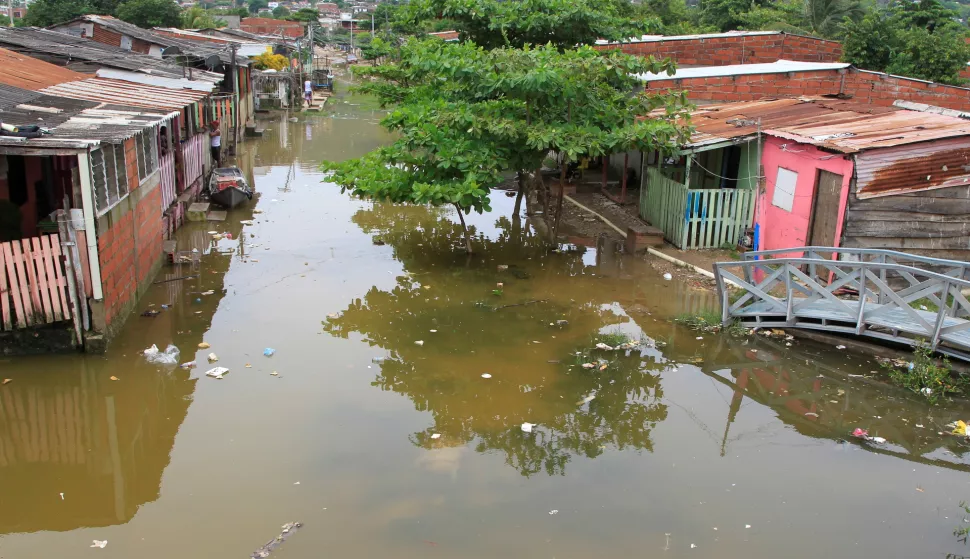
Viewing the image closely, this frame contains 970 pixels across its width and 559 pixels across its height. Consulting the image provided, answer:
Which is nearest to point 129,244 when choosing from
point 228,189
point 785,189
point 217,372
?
point 217,372

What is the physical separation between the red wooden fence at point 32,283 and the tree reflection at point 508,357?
3.08m

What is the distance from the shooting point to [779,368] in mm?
8820

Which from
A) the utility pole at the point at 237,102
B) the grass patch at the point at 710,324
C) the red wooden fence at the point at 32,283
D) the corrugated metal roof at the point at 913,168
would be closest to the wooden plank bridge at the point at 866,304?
the grass patch at the point at 710,324

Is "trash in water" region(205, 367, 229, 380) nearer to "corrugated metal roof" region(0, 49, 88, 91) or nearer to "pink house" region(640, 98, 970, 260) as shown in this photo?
"corrugated metal roof" region(0, 49, 88, 91)

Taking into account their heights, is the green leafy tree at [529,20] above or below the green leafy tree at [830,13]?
below

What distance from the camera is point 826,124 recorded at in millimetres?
11836

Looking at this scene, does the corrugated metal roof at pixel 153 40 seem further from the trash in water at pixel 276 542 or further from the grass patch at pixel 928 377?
the grass patch at pixel 928 377

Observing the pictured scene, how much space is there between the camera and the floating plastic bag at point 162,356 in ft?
27.6

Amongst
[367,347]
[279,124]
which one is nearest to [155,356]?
[367,347]

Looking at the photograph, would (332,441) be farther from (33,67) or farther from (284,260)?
(33,67)

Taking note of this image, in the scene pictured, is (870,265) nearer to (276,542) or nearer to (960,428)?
(960,428)

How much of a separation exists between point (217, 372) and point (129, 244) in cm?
249

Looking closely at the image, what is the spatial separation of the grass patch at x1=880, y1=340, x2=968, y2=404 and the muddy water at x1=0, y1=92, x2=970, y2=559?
0.27 metres

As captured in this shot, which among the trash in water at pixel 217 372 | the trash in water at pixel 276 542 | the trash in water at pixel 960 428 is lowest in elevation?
the trash in water at pixel 276 542
